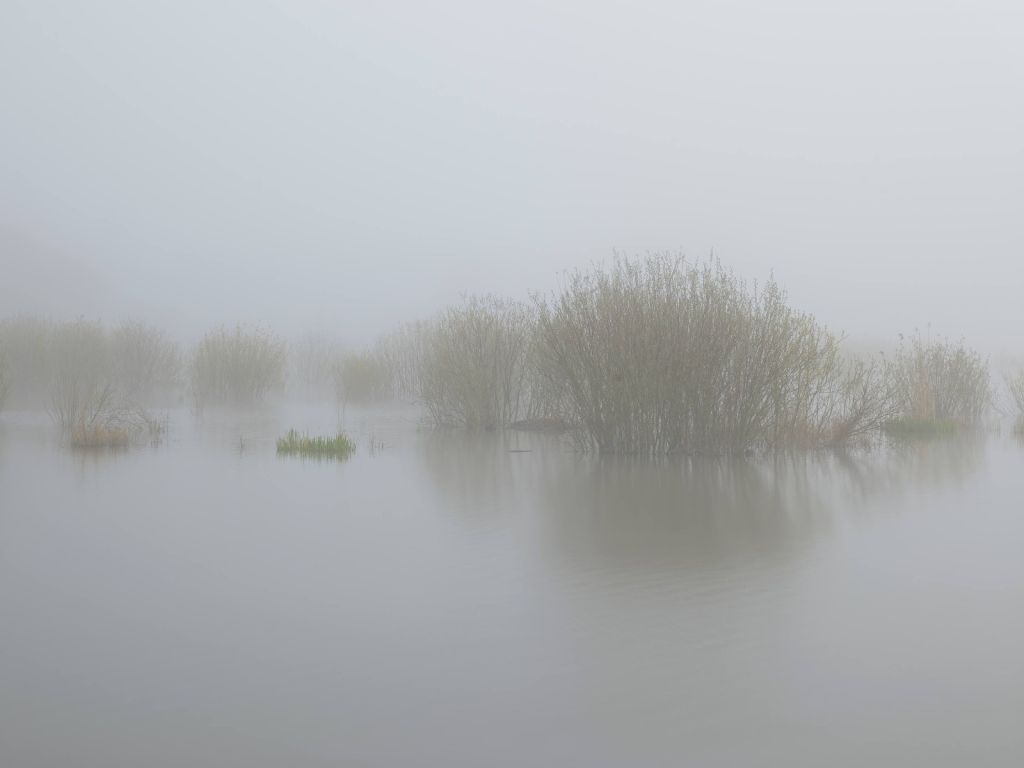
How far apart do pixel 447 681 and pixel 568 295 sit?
8.39 meters

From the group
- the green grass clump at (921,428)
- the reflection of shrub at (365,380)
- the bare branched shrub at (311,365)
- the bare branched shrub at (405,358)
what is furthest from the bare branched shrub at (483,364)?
the bare branched shrub at (311,365)

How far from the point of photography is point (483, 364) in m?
16.5

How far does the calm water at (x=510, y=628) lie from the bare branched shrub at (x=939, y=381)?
693cm

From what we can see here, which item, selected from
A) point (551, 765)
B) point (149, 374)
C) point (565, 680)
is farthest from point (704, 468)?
point (149, 374)

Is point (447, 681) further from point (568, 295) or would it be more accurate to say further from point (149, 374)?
point (149, 374)

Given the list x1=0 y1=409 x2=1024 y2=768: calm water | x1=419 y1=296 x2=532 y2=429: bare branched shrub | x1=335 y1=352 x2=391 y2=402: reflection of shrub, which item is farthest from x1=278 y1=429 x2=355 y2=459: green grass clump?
x1=335 y1=352 x2=391 y2=402: reflection of shrub

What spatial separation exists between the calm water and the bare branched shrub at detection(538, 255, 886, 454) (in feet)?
8.45

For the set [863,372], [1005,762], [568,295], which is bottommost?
[1005,762]

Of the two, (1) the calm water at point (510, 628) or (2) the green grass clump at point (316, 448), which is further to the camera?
(2) the green grass clump at point (316, 448)

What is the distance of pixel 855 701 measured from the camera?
9.96 ft

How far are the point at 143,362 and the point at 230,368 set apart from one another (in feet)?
8.55

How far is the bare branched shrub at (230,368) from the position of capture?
2245 centimetres

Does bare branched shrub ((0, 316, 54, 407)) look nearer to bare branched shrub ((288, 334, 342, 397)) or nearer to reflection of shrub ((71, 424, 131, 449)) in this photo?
reflection of shrub ((71, 424, 131, 449))

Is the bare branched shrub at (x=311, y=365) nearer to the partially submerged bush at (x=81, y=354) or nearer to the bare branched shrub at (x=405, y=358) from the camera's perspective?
the bare branched shrub at (x=405, y=358)
